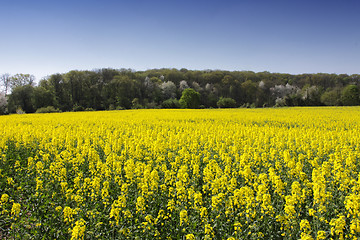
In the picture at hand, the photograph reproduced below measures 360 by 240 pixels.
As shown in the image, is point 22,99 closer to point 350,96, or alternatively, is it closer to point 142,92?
point 142,92

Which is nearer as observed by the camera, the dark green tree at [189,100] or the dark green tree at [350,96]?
the dark green tree at [189,100]

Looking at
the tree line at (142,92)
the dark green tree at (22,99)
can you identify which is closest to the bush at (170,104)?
the tree line at (142,92)

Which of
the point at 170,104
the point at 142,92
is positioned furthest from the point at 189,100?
the point at 142,92

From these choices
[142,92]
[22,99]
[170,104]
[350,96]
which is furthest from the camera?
[142,92]

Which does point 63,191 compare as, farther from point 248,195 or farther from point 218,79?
point 218,79

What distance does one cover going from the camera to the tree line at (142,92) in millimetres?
50250

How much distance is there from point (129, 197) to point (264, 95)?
8795 centimetres

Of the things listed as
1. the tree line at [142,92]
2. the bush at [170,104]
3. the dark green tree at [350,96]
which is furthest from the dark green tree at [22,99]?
the dark green tree at [350,96]

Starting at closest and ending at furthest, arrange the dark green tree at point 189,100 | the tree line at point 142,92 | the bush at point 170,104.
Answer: the tree line at point 142,92 < the bush at point 170,104 < the dark green tree at point 189,100

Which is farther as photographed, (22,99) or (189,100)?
(189,100)

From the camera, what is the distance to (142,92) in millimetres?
67438

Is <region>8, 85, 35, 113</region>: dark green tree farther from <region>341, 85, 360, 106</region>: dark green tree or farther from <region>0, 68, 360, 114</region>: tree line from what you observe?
<region>341, 85, 360, 106</region>: dark green tree

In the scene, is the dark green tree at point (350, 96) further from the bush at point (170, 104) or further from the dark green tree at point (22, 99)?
the dark green tree at point (22, 99)

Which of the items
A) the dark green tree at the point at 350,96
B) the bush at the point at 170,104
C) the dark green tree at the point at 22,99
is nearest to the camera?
the dark green tree at the point at 22,99
